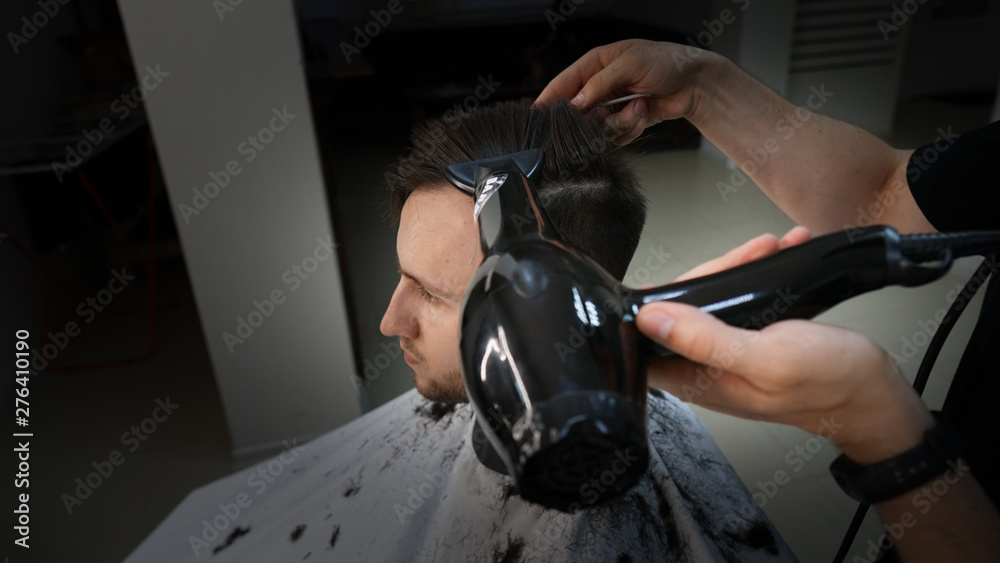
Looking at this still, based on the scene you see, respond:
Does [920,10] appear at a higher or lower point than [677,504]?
higher

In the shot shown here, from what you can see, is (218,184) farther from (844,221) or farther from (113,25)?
(113,25)

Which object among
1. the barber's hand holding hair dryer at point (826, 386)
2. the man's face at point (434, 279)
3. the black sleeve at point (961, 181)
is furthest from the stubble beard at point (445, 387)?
the black sleeve at point (961, 181)

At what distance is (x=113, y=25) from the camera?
398 centimetres

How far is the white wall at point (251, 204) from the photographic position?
1927 millimetres

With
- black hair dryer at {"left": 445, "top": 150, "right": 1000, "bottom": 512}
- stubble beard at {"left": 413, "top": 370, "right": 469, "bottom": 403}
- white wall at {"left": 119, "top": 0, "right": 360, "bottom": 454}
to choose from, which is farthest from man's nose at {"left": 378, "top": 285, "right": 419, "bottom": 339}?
white wall at {"left": 119, "top": 0, "right": 360, "bottom": 454}

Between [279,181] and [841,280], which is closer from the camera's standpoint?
[841,280]

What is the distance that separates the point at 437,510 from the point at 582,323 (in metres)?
0.98

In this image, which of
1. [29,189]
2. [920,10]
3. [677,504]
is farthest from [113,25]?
[920,10]

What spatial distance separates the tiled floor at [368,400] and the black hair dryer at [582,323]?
2.65 ft

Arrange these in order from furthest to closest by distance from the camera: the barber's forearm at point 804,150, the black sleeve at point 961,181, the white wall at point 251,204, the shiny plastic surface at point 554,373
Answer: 1. the white wall at point 251,204
2. the barber's forearm at point 804,150
3. the black sleeve at point 961,181
4. the shiny plastic surface at point 554,373

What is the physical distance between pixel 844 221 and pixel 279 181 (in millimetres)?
1764

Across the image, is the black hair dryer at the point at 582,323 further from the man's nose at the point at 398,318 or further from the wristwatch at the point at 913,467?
the man's nose at the point at 398,318

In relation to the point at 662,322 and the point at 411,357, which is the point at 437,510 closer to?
the point at 411,357

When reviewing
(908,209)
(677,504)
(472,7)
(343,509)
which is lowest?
(343,509)
